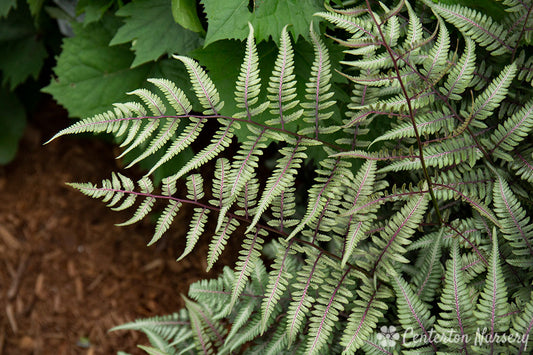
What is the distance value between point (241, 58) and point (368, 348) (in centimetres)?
112

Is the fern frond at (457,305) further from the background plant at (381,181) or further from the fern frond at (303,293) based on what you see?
the fern frond at (303,293)

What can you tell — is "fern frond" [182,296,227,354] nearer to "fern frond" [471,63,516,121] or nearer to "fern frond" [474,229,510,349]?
"fern frond" [474,229,510,349]

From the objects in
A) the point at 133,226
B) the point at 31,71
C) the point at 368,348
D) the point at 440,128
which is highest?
the point at 440,128

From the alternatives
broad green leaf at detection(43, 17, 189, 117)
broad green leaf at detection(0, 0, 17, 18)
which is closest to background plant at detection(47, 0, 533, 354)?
broad green leaf at detection(43, 17, 189, 117)

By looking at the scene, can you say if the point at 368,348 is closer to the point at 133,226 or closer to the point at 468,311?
the point at 468,311

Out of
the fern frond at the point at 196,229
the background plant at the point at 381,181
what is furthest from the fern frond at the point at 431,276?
the fern frond at the point at 196,229

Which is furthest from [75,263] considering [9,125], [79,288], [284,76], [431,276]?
[431,276]

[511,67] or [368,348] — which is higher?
[511,67]

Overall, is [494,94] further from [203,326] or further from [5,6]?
[5,6]

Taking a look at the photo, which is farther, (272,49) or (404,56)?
(272,49)

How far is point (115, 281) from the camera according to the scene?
2.58 meters

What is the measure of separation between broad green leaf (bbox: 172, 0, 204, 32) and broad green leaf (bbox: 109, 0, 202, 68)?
0.58 feet

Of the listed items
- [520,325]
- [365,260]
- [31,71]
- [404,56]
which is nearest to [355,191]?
[365,260]

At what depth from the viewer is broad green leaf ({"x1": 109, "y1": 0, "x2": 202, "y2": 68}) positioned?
1919mm
